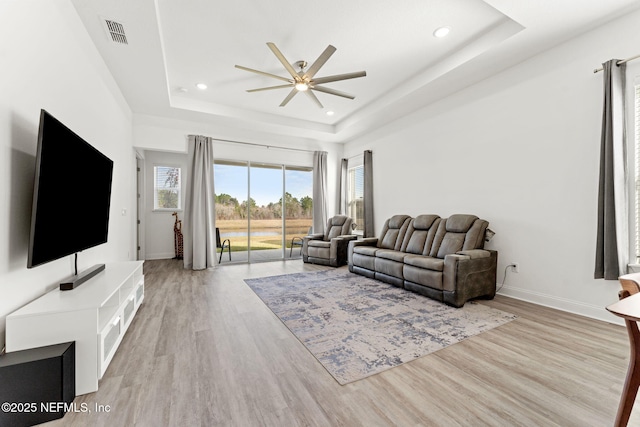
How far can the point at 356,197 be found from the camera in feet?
21.9

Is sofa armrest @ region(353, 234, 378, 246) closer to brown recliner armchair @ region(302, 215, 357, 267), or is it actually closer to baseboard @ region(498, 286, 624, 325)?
brown recliner armchair @ region(302, 215, 357, 267)

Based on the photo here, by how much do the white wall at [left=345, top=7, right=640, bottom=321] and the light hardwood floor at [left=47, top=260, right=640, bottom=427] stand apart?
2.29 ft

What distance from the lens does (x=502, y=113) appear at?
11.5ft

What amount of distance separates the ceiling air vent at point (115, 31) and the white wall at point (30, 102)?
0.20 m

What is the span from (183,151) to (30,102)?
147 inches

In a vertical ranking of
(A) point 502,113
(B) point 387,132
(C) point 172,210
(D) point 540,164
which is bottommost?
(C) point 172,210

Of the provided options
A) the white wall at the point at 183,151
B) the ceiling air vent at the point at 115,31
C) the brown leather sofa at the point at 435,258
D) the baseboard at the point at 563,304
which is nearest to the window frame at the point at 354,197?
the white wall at the point at 183,151

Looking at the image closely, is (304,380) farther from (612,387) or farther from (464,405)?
(612,387)

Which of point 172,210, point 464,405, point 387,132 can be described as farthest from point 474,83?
point 172,210

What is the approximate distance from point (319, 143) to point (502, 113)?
408cm

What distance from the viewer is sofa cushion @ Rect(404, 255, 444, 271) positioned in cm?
319

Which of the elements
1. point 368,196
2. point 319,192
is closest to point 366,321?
point 368,196

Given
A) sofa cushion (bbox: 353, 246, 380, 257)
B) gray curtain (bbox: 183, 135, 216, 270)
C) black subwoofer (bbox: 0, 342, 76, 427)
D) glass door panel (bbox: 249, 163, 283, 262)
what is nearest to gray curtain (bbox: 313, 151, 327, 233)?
glass door panel (bbox: 249, 163, 283, 262)

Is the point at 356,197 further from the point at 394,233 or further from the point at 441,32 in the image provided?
the point at 441,32
